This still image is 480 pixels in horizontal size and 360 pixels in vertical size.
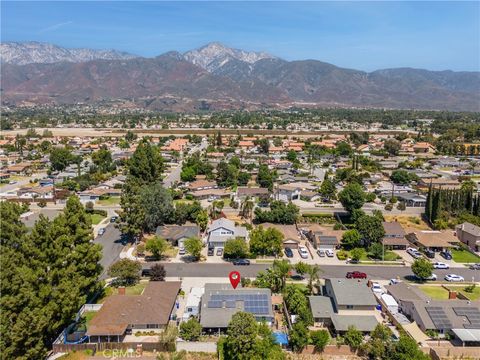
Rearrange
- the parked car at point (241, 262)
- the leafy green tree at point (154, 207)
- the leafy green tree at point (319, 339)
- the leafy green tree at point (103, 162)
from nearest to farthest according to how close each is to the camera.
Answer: the leafy green tree at point (319, 339), the parked car at point (241, 262), the leafy green tree at point (154, 207), the leafy green tree at point (103, 162)

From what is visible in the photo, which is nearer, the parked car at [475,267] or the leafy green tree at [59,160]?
the parked car at [475,267]

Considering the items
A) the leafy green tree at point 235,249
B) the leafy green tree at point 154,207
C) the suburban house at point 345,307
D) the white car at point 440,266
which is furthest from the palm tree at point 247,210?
the suburban house at point 345,307

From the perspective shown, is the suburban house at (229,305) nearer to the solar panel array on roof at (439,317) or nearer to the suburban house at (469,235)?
the solar panel array on roof at (439,317)

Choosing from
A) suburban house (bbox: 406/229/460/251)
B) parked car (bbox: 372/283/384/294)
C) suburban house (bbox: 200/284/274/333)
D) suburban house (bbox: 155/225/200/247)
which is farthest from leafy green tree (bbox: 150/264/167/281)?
suburban house (bbox: 406/229/460/251)

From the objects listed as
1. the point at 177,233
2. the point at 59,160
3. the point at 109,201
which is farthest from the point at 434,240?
the point at 59,160

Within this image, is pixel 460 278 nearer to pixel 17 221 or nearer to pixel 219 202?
pixel 219 202

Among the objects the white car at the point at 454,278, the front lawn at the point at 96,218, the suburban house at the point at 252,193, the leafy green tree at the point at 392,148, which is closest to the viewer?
the white car at the point at 454,278
